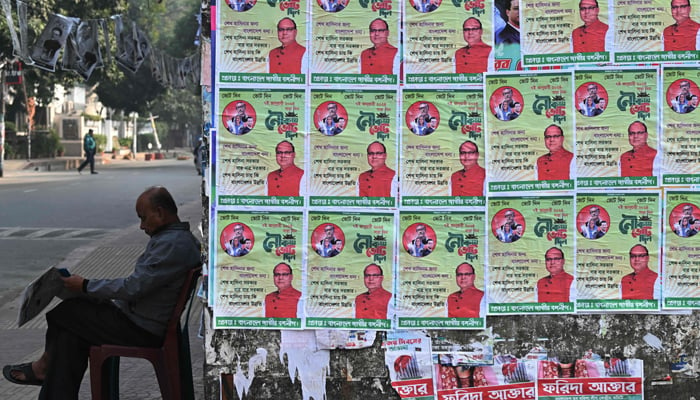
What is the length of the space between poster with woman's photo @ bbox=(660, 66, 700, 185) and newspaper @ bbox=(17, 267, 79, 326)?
2.76 m

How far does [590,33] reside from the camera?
369 cm

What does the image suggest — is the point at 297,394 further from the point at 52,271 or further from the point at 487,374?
the point at 52,271

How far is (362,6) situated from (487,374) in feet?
5.55

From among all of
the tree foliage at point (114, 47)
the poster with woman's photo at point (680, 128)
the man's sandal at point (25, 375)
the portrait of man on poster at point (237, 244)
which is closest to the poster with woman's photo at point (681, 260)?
the poster with woman's photo at point (680, 128)

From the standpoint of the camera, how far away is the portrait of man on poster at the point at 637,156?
146 inches

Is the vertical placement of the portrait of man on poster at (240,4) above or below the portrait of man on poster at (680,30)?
above

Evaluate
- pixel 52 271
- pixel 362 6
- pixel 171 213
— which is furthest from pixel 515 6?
pixel 52 271

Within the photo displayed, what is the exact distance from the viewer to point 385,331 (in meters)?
3.75

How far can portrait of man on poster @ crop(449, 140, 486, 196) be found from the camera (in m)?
3.70

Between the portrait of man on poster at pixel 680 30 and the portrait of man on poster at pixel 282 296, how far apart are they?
190cm

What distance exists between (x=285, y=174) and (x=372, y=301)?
667mm

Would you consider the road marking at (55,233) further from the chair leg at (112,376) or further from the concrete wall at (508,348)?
the concrete wall at (508,348)

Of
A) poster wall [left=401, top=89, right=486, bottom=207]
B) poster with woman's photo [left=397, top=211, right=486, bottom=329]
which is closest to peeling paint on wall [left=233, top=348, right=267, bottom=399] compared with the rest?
poster with woman's photo [left=397, top=211, right=486, bottom=329]

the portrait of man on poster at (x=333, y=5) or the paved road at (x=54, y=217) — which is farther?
the paved road at (x=54, y=217)
